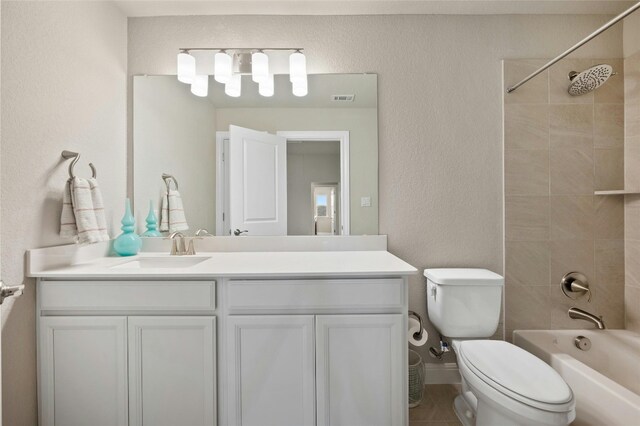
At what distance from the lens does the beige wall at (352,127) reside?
1986 millimetres

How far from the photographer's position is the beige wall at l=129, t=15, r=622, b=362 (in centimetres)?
200

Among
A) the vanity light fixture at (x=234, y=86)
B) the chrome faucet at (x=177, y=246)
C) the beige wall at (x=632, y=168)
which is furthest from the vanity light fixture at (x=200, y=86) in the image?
the beige wall at (x=632, y=168)

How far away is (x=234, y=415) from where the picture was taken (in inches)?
53.7

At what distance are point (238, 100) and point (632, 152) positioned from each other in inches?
93.6

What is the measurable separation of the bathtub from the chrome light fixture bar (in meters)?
2.00

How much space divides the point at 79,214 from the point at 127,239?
37 cm

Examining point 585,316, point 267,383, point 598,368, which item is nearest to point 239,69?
point 267,383

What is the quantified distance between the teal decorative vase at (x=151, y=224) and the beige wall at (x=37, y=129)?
0.26m

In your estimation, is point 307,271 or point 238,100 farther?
point 238,100

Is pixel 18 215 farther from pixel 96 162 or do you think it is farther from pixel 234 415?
pixel 234 415

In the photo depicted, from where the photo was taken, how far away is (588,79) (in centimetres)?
185

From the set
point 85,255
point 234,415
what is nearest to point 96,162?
point 85,255

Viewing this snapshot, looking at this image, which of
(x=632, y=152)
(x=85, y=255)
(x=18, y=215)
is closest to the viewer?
(x=18, y=215)

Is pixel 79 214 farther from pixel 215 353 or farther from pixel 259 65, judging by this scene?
pixel 259 65
